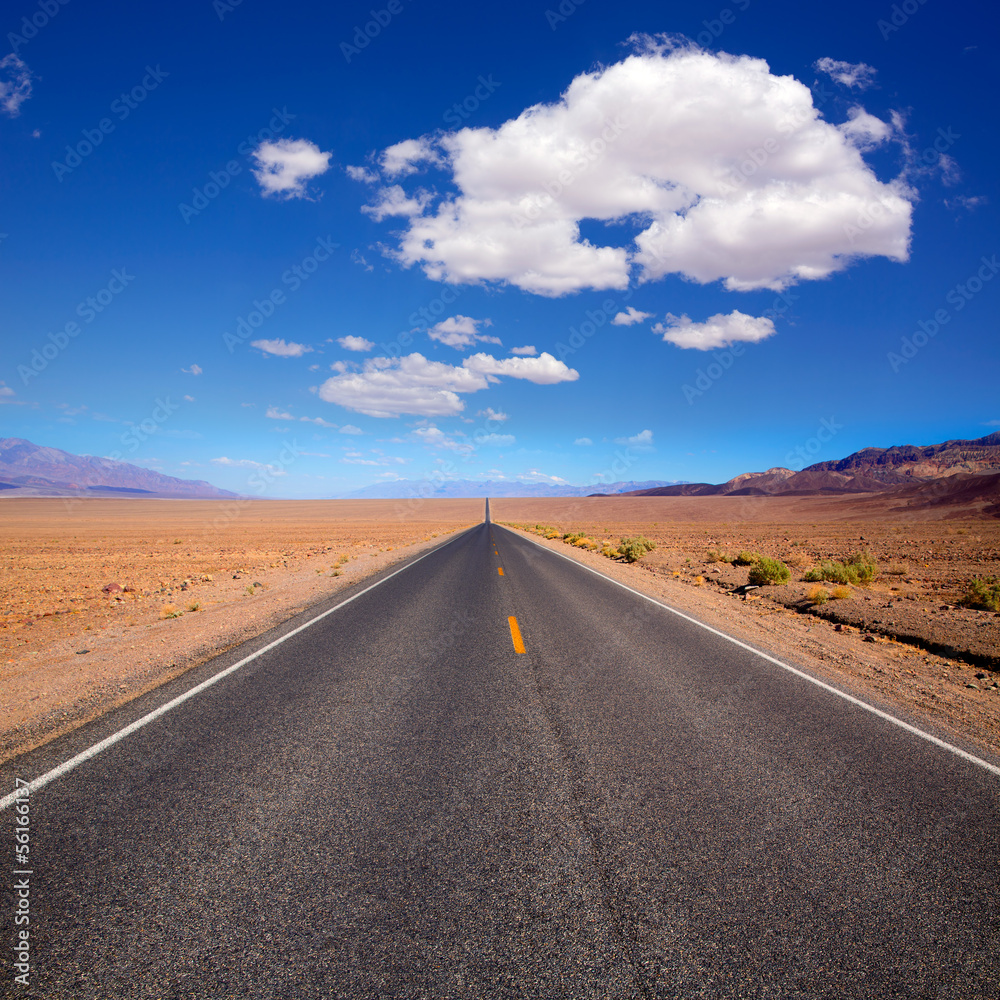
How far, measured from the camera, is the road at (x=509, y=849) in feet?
7.19

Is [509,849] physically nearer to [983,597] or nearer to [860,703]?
[860,703]

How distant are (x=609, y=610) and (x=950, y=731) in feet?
18.9

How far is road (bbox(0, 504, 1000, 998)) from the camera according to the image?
2.19 metres

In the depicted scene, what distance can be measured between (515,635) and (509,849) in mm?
4990

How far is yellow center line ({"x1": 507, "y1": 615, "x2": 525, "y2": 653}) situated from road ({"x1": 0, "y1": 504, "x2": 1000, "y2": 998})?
1563mm

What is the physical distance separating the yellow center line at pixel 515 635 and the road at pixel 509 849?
5.13 feet

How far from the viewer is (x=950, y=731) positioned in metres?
4.89

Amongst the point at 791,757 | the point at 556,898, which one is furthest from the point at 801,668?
the point at 556,898

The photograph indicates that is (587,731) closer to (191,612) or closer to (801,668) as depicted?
(801,668)

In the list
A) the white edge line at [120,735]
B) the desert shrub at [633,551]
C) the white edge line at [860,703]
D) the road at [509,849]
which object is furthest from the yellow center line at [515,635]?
the desert shrub at [633,551]

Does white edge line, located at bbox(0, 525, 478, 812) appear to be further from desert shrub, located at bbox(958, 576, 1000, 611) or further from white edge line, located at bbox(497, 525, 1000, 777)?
desert shrub, located at bbox(958, 576, 1000, 611)

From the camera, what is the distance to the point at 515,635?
7965 mm

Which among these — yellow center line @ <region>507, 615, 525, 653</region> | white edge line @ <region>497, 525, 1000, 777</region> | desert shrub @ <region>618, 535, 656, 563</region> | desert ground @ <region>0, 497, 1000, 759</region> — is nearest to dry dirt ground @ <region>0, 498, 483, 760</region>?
desert ground @ <region>0, 497, 1000, 759</region>

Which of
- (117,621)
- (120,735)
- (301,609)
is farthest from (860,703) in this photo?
(117,621)
